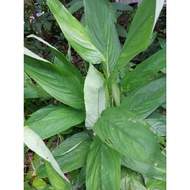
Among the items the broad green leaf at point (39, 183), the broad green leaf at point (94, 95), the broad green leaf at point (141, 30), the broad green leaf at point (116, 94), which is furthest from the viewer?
the broad green leaf at point (39, 183)

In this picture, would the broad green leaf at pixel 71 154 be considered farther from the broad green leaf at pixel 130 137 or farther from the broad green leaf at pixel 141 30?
the broad green leaf at pixel 141 30

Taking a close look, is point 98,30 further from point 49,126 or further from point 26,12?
point 26,12

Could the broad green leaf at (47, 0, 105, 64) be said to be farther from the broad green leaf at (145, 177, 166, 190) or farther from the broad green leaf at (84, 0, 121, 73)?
the broad green leaf at (145, 177, 166, 190)

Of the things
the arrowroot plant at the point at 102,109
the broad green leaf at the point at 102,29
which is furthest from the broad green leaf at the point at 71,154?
the broad green leaf at the point at 102,29

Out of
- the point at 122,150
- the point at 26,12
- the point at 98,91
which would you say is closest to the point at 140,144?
the point at 122,150

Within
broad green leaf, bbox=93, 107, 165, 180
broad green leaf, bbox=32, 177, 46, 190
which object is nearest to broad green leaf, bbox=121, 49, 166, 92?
broad green leaf, bbox=93, 107, 165, 180

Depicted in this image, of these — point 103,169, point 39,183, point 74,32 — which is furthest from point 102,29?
point 39,183

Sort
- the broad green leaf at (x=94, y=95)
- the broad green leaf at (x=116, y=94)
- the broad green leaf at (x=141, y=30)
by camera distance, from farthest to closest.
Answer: the broad green leaf at (x=116, y=94) → the broad green leaf at (x=94, y=95) → the broad green leaf at (x=141, y=30)
